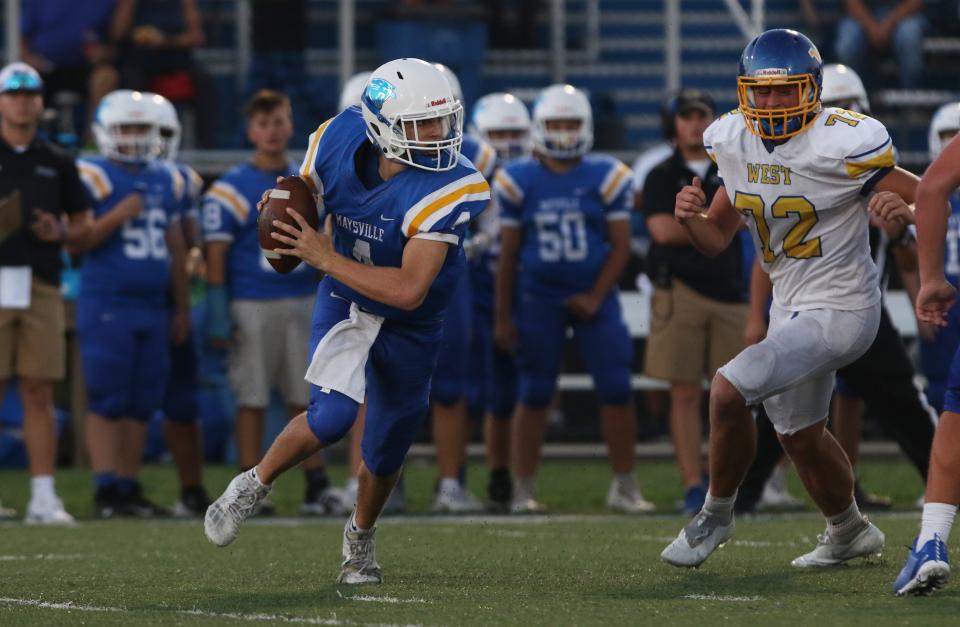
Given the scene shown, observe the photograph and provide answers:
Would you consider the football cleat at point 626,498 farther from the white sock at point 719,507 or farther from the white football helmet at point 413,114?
the white football helmet at point 413,114

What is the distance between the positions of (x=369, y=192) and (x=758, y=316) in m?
1.98

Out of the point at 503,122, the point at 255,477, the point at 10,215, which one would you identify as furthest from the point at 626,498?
the point at 255,477

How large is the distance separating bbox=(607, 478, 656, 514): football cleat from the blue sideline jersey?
1.67m

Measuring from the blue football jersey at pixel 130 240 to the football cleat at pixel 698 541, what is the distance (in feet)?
11.2

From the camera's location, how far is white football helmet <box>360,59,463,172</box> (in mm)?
4957

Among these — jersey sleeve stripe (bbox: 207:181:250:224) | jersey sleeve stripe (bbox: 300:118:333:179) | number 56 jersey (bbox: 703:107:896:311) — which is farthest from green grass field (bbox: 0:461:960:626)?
jersey sleeve stripe (bbox: 207:181:250:224)

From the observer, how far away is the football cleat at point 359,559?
5160mm

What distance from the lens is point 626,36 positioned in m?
13.9

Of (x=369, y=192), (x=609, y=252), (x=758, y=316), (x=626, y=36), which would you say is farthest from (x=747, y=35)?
(x=369, y=192)

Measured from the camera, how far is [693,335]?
7762 mm

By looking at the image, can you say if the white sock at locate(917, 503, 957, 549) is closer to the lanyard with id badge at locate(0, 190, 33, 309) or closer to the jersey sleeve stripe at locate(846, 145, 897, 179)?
the jersey sleeve stripe at locate(846, 145, 897, 179)

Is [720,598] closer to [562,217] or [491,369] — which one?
[562,217]

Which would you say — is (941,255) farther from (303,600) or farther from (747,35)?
(747,35)

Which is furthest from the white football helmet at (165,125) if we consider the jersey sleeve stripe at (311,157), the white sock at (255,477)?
the white sock at (255,477)
